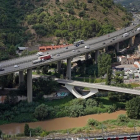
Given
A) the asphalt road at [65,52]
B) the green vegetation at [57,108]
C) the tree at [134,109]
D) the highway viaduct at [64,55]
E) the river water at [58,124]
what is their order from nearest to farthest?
the river water at [58,124] < the tree at [134,109] < the green vegetation at [57,108] < the highway viaduct at [64,55] < the asphalt road at [65,52]

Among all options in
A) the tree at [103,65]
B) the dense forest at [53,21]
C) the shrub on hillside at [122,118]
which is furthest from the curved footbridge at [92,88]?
the dense forest at [53,21]

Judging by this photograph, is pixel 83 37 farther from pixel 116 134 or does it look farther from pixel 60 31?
pixel 116 134

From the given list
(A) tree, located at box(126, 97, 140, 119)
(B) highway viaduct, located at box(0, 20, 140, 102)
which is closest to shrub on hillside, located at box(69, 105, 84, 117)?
(A) tree, located at box(126, 97, 140, 119)

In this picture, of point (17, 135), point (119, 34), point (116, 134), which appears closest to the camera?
point (116, 134)

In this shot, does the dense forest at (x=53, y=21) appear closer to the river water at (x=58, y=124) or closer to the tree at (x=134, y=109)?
the river water at (x=58, y=124)

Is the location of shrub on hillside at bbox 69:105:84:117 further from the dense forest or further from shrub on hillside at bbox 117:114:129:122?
the dense forest

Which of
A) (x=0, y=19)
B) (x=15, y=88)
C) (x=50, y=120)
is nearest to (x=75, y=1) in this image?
(x=0, y=19)
